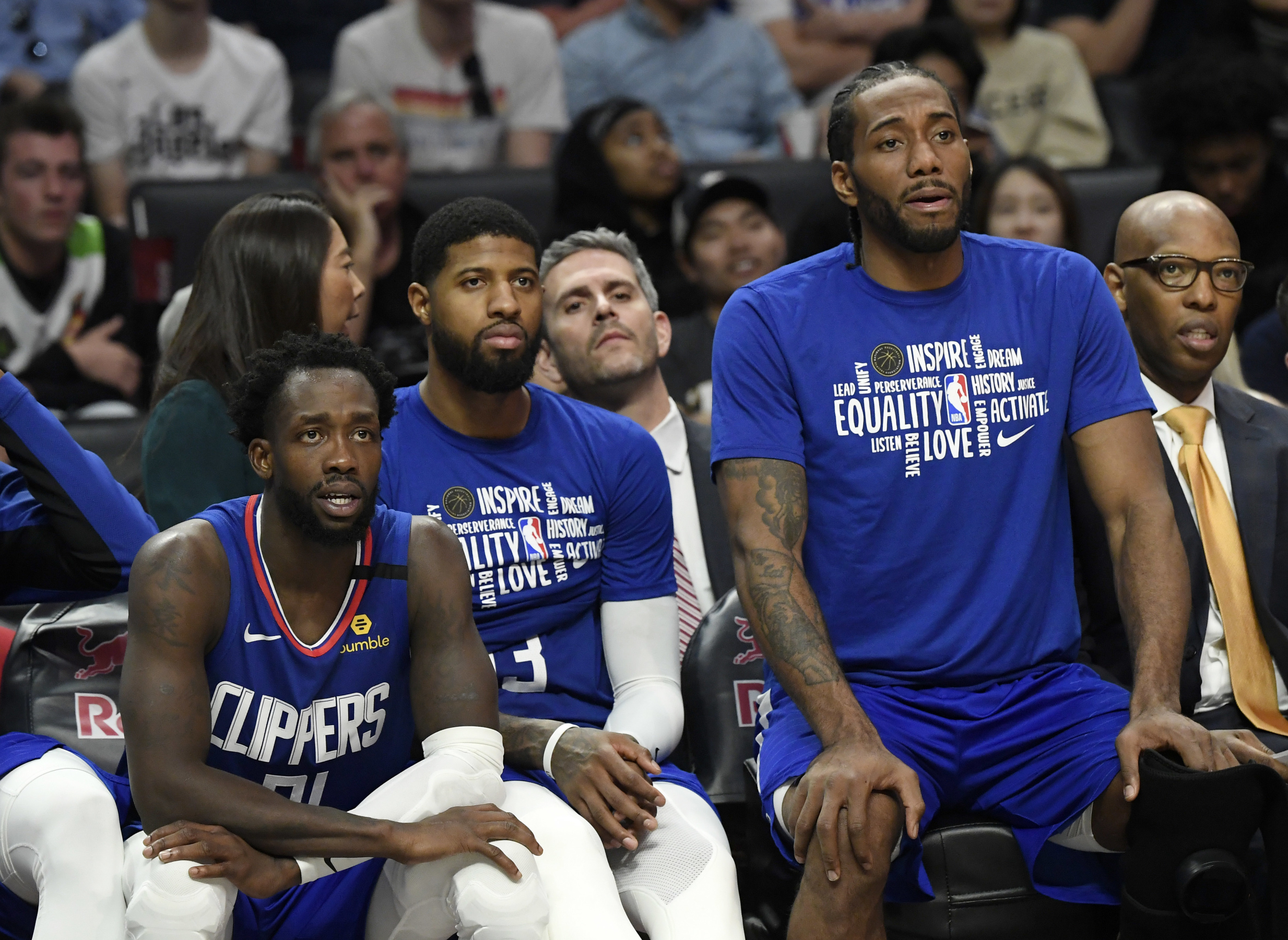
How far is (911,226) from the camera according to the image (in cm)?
259

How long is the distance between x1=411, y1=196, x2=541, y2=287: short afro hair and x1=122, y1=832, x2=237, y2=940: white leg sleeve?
4.22 ft

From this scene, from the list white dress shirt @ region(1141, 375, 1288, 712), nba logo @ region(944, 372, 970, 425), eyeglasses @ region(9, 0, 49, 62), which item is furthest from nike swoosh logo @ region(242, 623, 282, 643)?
eyeglasses @ region(9, 0, 49, 62)

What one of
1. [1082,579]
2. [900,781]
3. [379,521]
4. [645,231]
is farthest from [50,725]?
[645,231]

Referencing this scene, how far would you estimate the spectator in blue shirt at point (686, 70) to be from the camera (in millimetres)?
5887

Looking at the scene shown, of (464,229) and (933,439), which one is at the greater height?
(464,229)


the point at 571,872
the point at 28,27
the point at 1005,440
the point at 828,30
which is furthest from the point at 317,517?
the point at 828,30

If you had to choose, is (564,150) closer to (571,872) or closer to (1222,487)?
(1222,487)

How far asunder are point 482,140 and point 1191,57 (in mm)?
2699

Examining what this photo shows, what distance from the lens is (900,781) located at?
2268 millimetres

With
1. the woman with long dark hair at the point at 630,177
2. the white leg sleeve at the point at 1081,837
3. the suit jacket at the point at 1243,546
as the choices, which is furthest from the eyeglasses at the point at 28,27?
the white leg sleeve at the point at 1081,837

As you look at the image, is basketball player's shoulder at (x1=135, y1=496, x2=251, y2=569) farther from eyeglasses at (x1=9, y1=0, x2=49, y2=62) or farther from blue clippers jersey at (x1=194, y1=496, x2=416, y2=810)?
eyeglasses at (x1=9, y1=0, x2=49, y2=62)

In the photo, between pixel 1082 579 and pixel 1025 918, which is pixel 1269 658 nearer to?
pixel 1082 579

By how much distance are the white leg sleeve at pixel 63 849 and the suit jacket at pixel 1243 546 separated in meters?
1.79

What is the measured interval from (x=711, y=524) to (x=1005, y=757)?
1.15 meters
